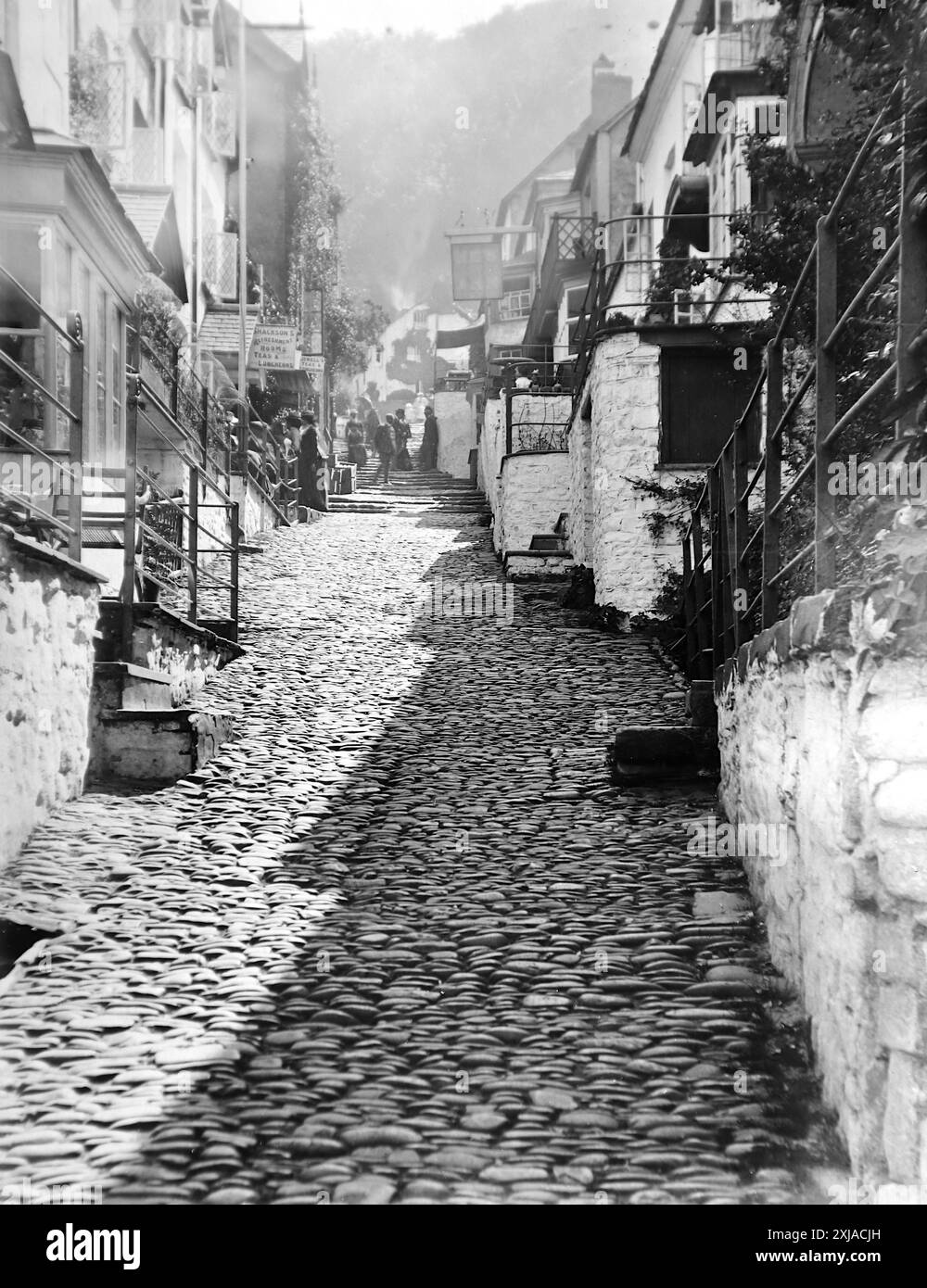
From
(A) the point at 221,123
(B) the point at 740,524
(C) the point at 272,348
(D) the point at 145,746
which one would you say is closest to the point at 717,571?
(B) the point at 740,524

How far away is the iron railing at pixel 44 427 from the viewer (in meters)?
7.26

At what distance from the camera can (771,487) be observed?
598 centimetres

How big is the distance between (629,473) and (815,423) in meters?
10.5

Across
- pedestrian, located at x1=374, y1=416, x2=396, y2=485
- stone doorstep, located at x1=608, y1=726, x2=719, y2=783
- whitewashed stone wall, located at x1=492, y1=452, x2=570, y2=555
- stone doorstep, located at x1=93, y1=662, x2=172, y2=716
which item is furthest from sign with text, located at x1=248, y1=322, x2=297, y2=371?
stone doorstep, located at x1=608, y1=726, x2=719, y2=783

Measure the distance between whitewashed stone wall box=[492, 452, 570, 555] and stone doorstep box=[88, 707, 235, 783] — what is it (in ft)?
42.4

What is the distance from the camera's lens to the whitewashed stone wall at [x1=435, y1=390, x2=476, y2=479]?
47531 millimetres

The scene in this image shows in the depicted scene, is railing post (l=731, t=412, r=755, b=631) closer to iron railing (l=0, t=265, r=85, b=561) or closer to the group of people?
iron railing (l=0, t=265, r=85, b=561)

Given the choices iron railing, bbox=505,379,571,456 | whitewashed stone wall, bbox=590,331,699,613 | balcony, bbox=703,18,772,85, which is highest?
balcony, bbox=703,18,772,85

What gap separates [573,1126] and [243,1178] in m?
0.98

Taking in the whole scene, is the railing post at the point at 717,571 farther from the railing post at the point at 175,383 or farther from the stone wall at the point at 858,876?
the railing post at the point at 175,383

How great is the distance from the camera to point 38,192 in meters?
12.6

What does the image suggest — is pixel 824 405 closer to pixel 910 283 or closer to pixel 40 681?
pixel 910 283

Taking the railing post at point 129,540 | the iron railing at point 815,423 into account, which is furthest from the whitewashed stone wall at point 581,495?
the railing post at point 129,540

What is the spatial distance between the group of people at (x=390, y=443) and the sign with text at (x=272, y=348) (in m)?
4.22
